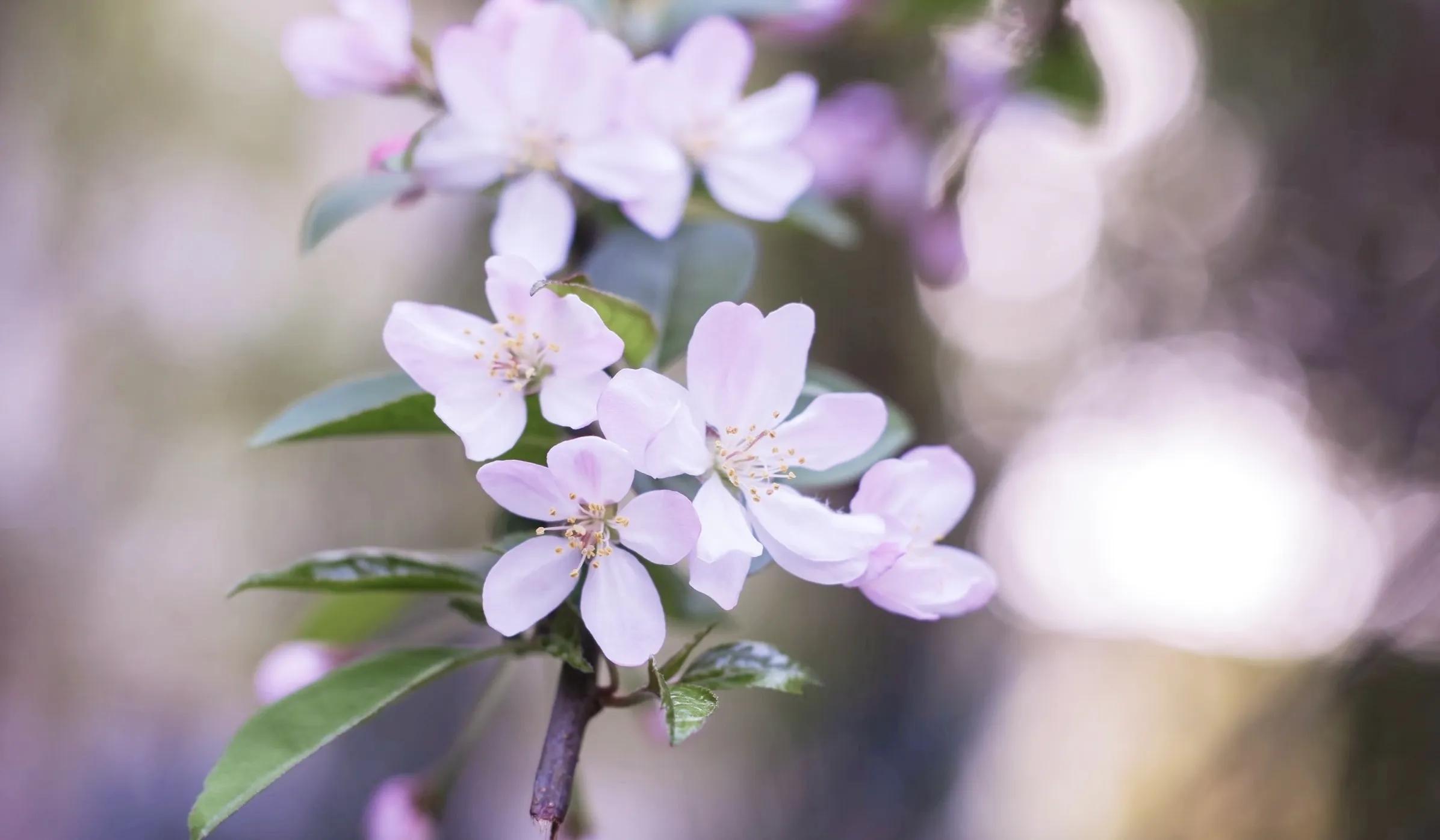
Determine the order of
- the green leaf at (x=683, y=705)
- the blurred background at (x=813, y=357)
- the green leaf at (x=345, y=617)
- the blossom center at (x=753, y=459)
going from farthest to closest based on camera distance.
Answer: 1. the blurred background at (x=813, y=357)
2. the green leaf at (x=345, y=617)
3. the blossom center at (x=753, y=459)
4. the green leaf at (x=683, y=705)

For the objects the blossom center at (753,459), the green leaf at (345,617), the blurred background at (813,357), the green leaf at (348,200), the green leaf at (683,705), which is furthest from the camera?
the blurred background at (813,357)

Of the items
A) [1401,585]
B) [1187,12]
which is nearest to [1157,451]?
[1401,585]

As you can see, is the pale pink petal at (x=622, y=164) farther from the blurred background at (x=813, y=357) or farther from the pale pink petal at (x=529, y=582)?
the blurred background at (x=813, y=357)

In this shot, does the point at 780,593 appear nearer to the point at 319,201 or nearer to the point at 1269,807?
the point at 1269,807

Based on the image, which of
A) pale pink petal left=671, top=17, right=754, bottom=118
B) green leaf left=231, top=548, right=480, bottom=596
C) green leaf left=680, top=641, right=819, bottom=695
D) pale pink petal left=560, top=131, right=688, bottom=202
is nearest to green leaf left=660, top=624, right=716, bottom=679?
green leaf left=680, top=641, right=819, bottom=695

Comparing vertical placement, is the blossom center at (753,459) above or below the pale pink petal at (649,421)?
above

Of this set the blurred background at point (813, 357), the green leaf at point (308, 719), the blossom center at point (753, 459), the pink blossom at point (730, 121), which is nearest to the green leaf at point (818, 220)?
the pink blossom at point (730, 121)

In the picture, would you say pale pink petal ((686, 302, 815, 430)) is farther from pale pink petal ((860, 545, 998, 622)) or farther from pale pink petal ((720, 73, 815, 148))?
pale pink petal ((720, 73, 815, 148))
